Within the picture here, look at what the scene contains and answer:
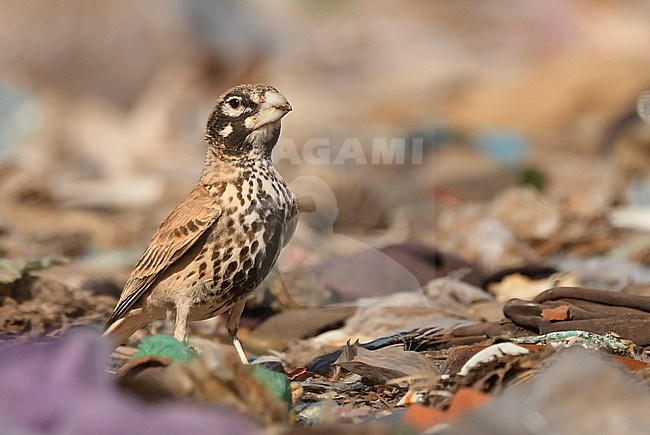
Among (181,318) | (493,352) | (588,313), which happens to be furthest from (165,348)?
(588,313)

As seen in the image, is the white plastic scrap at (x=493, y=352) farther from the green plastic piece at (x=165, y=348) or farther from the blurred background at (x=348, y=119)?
the blurred background at (x=348, y=119)

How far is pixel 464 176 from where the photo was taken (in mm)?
10344

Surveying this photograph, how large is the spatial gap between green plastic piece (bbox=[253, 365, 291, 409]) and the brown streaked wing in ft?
2.62

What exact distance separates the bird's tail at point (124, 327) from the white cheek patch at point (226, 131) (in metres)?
0.69

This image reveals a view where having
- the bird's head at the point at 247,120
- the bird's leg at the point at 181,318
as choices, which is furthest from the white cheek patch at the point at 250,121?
the bird's leg at the point at 181,318

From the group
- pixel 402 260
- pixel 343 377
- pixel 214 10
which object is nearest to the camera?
pixel 343 377

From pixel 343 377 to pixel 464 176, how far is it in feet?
22.6

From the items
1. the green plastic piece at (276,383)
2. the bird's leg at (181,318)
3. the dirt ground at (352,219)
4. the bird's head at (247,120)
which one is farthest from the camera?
the bird's head at (247,120)

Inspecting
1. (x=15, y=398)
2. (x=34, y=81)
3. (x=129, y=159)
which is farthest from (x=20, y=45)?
(x=15, y=398)

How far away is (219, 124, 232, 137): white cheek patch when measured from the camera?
381cm

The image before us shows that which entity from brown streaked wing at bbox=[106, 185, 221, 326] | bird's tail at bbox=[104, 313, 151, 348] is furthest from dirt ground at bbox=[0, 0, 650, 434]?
brown streaked wing at bbox=[106, 185, 221, 326]

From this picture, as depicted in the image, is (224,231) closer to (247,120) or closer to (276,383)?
(247,120)

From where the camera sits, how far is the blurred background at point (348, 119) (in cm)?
730

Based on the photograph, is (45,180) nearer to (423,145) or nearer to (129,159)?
(129,159)
